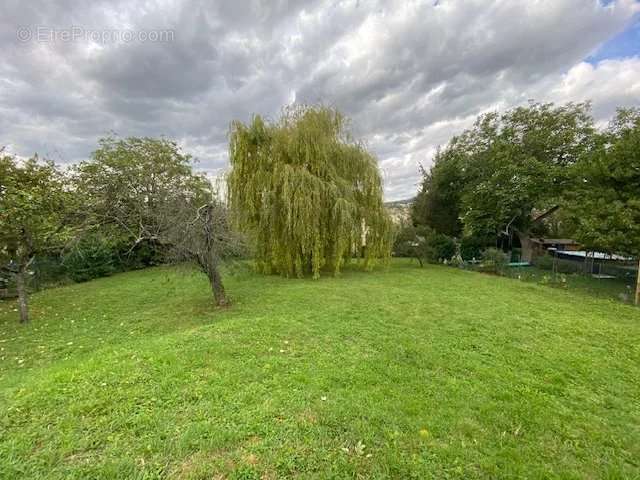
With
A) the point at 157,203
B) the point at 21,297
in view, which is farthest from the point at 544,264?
the point at 21,297

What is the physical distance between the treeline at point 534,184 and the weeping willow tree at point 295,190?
19.0 feet

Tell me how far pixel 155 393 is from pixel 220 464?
1150 mm

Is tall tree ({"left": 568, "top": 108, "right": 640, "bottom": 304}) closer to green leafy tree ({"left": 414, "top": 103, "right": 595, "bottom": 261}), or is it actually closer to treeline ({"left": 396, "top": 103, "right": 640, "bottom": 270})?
treeline ({"left": 396, "top": 103, "right": 640, "bottom": 270})

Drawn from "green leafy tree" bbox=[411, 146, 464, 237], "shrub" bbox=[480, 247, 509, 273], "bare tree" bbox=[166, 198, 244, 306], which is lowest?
"shrub" bbox=[480, 247, 509, 273]

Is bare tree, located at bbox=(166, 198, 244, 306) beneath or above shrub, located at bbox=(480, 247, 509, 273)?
above

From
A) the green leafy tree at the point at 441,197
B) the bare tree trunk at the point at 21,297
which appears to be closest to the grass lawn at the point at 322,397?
the bare tree trunk at the point at 21,297

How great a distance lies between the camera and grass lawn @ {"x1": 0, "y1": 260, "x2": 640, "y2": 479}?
6.37 feet

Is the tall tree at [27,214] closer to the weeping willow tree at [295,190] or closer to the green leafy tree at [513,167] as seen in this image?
the weeping willow tree at [295,190]

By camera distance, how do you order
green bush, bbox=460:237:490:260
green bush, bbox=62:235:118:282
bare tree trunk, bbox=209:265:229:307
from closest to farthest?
bare tree trunk, bbox=209:265:229:307
green bush, bbox=62:235:118:282
green bush, bbox=460:237:490:260

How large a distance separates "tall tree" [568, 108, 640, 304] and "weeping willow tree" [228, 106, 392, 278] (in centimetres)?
745

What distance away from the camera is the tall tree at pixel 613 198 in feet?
26.5

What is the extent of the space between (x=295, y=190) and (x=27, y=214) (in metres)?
6.00

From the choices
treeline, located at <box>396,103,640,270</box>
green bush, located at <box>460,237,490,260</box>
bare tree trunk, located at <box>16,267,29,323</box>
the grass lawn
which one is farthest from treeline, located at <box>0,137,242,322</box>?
green bush, located at <box>460,237,490,260</box>

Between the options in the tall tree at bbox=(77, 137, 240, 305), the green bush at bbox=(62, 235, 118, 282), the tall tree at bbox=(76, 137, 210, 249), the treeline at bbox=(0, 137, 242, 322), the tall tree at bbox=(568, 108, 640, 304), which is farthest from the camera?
the green bush at bbox=(62, 235, 118, 282)
